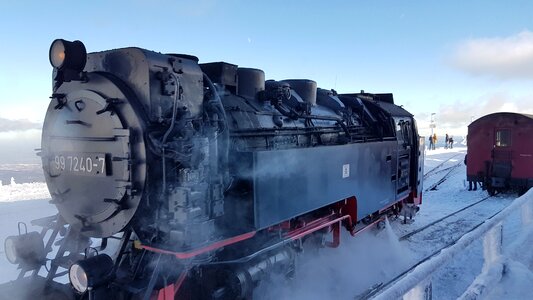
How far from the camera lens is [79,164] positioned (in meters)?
3.74

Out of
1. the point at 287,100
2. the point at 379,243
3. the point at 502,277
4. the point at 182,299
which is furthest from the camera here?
the point at 379,243

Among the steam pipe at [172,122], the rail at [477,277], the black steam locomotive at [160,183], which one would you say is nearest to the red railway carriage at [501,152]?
the rail at [477,277]

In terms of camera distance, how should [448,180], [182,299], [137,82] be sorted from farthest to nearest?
[448,180]
[182,299]
[137,82]

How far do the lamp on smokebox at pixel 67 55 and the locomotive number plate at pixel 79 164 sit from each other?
2.70 ft

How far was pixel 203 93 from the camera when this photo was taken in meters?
3.77

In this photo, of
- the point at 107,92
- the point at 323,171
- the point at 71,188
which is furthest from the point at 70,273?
the point at 323,171

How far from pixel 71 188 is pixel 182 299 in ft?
5.15

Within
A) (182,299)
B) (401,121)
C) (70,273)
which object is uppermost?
(401,121)

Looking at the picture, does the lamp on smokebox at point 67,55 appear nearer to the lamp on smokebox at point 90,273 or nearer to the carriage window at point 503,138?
the lamp on smokebox at point 90,273

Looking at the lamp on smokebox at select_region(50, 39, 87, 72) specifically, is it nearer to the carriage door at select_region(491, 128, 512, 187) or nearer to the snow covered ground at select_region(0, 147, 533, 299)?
the snow covered ground at select_region(0, 147, 533, 299)

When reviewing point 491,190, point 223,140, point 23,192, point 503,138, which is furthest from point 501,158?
point 23,192

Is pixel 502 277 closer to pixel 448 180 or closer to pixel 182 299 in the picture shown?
pixel 182 299

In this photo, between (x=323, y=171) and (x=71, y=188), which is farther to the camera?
(x=323, y=171)

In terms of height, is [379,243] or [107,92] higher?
[107,92]
